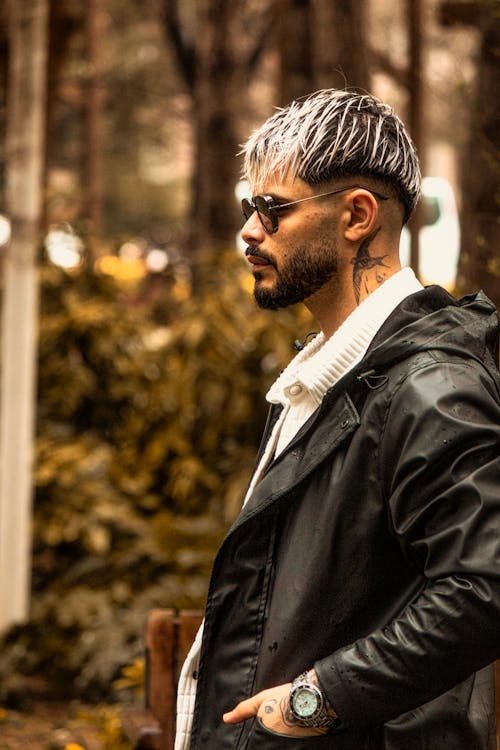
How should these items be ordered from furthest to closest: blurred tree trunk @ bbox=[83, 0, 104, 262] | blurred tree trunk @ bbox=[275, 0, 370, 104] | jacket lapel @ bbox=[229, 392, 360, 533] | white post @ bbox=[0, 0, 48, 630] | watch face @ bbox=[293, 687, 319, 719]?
1. blurred tree trunk @ bbox=[83, 0, 104, 262]
2. blurred tree trunk @ bbox=[275, 0, 370, 104]
3. white post @ bbox=[0, 0, 48, 630]
4. jacket lapel @ bbox=[229, 392, 360, 533]
5. watch face @ bbox=[293, 687, 319, 719]

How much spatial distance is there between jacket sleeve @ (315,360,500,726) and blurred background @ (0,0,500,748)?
2204mm

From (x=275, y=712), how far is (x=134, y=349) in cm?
923

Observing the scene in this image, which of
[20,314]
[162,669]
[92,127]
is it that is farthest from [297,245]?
[92,127]

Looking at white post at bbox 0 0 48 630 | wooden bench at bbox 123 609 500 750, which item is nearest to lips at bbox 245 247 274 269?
wooden bench at bbox 123 609 500 750

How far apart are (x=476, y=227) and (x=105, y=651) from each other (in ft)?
12.8

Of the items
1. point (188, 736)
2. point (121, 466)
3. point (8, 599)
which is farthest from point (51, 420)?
point (188, 736)

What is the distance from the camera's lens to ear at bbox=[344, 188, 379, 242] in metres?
2.43

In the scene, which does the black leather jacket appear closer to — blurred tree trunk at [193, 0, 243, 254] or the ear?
the ear

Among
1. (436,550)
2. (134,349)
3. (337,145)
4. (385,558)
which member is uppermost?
(337,145)

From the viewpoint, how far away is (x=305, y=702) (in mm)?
2182

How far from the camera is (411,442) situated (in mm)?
2143

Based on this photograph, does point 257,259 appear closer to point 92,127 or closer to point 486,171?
point 486,171

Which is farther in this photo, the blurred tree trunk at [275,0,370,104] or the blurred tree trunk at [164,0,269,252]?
the blurred tree trunk at [164,0,269,252]

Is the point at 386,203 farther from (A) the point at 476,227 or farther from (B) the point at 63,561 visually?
(B) the point at 63,561
